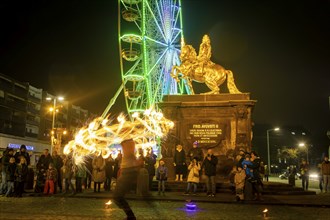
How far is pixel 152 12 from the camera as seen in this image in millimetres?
34938

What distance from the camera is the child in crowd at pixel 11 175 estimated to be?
47.2 feet

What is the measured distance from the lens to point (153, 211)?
10688 millimetres

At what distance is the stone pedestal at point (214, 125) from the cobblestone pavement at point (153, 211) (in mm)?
5928

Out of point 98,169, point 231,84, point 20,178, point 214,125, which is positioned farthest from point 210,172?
point 20,178

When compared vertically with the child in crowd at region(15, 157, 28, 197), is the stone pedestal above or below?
above

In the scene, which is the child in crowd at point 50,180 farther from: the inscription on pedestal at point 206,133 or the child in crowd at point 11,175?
the inscription on pedestal at point 206,133

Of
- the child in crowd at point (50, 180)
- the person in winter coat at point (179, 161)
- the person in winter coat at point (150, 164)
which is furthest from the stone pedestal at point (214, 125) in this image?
the child in crowd at point (50, 180)

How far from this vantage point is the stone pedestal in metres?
18.4

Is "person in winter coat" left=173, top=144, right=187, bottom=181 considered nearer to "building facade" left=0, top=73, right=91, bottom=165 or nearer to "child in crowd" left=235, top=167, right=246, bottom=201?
"child in crowd" left=235, top=167, right=246, bottom=201

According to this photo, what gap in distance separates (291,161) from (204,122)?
56859 millimetres

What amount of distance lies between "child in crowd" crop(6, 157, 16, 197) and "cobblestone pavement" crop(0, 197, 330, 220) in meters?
2.08

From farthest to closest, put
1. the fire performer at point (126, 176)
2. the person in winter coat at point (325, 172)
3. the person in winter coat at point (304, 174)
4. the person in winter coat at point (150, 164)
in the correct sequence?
the person in winter coat at point (304, 174), the person in winter coat at point (325, 172), the person in winter coat at point (150, 164), the fire performer at point (126, 176)

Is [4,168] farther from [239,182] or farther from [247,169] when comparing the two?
[247,169]

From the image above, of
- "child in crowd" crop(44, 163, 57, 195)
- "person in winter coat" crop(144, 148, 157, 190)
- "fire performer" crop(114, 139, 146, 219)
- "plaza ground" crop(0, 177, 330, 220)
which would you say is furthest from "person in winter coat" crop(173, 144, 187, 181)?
"fire performer" crop(114, 139, 146, 219)
